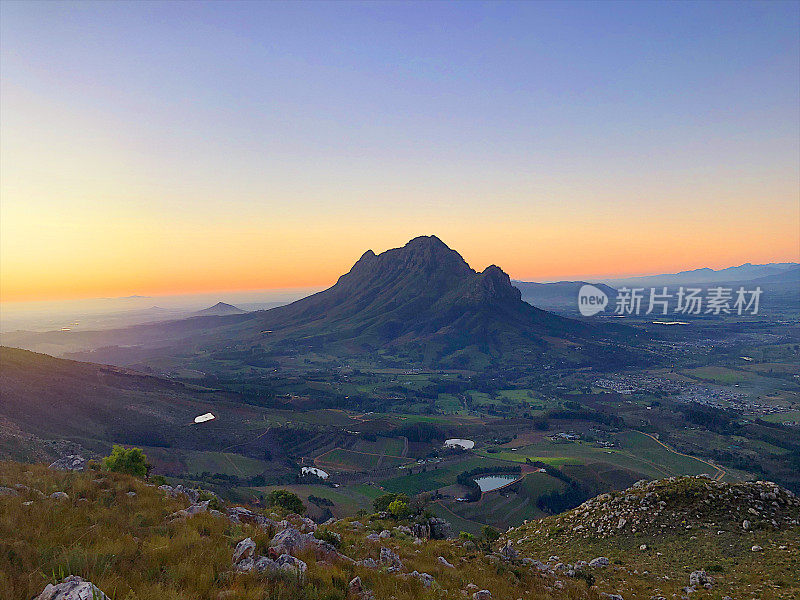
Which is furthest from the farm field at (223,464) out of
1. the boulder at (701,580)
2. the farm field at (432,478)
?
the boulder at (701,580)

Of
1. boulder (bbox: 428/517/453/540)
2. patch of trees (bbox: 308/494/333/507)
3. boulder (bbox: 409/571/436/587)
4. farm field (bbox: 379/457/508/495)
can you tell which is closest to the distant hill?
patch of trees (bbox: 308/494/333/507)

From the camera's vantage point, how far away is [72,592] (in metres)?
7.16

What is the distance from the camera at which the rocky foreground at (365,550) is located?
9258 millimetres

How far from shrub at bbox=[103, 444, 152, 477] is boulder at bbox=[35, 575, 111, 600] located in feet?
98.9

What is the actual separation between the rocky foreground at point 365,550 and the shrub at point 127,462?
38.6 feet

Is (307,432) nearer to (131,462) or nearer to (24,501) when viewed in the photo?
(131,462)

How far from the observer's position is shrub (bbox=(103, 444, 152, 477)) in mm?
31898

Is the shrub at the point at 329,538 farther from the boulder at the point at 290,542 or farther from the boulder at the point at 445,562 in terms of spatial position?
the boulder at the point at 445,562

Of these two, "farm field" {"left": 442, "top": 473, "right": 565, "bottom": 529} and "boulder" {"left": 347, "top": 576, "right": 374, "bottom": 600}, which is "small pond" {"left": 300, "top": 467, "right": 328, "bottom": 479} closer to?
"farm field" {"left": 442, "top": 473, "right": 565, "bottom": 529}

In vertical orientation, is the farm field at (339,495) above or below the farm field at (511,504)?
above

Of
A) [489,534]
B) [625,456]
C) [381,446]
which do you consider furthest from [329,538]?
[625,456]

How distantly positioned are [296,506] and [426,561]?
1406 inches

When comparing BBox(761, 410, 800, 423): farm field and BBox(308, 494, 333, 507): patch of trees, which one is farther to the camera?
BBox(761, 410, 800, 423): farm field

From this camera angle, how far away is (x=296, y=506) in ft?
153
